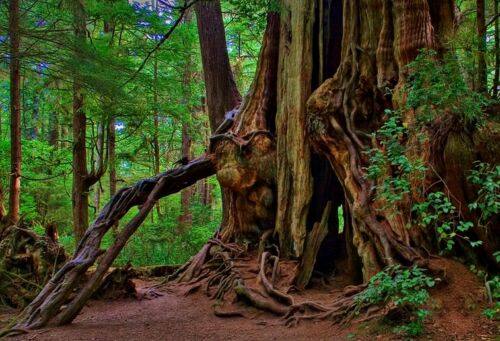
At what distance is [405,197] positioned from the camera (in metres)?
4.79

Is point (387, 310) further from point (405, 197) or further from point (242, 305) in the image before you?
point (242, 305)

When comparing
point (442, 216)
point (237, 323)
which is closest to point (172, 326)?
point (237, 323)

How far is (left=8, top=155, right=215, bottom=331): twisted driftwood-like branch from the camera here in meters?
5.27

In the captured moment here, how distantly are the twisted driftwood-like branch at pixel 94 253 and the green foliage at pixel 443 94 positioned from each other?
14.1ft

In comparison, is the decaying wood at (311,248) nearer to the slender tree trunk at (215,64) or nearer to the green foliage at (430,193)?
the green foliage at (430,193)

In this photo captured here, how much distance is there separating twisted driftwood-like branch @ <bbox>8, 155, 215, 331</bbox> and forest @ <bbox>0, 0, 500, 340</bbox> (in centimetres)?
2

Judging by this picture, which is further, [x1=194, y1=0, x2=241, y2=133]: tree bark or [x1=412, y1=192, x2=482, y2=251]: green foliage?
[x1=194, y1=0, x2=241, y2=133]: tree bark

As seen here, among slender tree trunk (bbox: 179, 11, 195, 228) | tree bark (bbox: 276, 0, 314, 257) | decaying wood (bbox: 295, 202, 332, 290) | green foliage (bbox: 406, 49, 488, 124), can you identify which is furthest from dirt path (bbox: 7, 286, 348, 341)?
slender tree trunk (bbox: 179, 11, 195, 228)

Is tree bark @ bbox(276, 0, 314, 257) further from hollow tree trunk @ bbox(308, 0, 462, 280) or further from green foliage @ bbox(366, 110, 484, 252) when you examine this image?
green foliage @ bbox(366, 110, 484, 252)

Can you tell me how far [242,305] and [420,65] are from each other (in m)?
3.82

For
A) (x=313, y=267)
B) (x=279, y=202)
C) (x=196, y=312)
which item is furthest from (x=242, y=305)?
(x=279, y=202)

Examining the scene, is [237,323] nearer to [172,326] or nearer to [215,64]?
[172,326]

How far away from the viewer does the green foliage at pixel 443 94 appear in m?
4.06

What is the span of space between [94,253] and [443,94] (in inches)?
189
